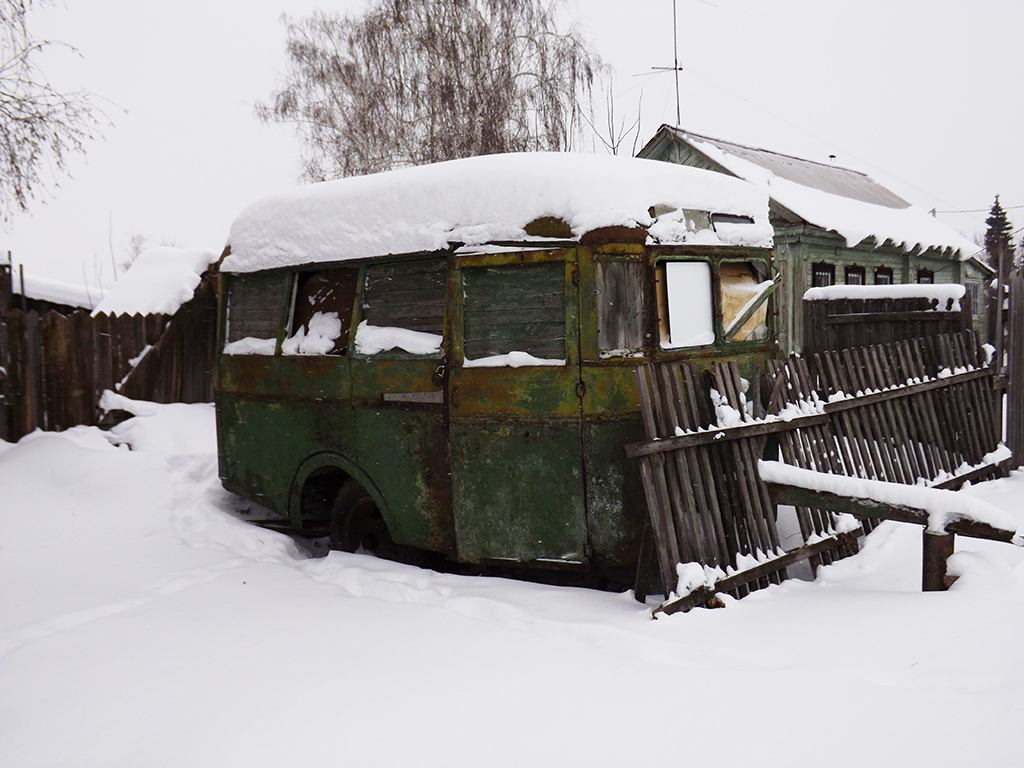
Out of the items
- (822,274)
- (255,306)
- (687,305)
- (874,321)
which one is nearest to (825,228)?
(822,274)

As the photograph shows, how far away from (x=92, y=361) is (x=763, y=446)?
7456 millimetres

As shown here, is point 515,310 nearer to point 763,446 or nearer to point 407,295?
point 407,295

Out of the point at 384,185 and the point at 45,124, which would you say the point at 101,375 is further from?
the point at 384,185

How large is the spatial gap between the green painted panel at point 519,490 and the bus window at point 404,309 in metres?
0.60

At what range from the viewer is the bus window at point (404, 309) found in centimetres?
456

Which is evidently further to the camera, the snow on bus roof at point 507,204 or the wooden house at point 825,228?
the wooden house at point 825,228

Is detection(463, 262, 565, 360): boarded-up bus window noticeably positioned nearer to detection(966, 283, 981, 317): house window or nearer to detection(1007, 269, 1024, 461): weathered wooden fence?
detection(1007, 269, 1024, 461): weathered wooden fence

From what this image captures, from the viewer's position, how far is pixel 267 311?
18.6 ft

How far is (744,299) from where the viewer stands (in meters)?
4.92

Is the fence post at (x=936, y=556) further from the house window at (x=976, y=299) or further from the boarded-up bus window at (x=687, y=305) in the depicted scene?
the house window at (x=976, y=299)

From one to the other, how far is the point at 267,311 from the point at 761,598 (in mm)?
3912

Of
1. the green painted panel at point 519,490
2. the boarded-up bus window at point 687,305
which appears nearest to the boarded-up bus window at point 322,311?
the green painted panel at point 519,490

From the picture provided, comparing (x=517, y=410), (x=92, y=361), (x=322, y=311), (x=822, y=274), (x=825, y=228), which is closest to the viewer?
(x=517, y=410)

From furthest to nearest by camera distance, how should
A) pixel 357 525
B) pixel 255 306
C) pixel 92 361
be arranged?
1. pixel 92 361
2. pixel 255 306
3. pixel 357 525
